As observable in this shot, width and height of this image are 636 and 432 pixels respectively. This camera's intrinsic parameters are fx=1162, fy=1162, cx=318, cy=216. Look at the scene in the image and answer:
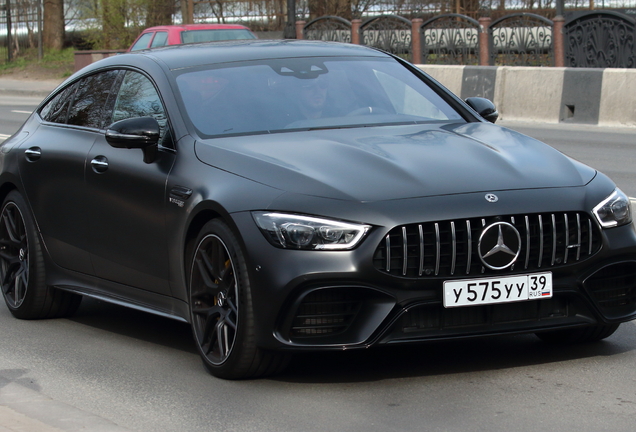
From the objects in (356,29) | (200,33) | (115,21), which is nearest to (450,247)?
(200,33)

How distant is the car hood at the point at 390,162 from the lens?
193 inches

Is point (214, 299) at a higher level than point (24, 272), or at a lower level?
higher

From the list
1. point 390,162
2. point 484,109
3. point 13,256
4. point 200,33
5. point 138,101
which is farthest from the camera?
point 200,33

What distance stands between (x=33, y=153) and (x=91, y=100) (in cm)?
48

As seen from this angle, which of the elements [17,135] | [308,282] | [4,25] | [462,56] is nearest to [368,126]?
[308,282]

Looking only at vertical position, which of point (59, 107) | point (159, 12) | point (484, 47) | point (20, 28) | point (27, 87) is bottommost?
point (27, 87)

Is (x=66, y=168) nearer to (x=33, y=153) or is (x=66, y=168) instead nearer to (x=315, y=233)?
(x=33, y=153)

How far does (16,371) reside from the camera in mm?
5562

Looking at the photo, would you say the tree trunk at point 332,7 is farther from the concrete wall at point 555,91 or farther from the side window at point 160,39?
the concrete wall at point 555,91

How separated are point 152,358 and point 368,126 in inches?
62.9

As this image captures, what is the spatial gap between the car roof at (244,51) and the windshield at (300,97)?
0.09 metres

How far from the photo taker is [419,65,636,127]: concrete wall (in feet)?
58.1

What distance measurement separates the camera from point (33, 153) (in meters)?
6.89

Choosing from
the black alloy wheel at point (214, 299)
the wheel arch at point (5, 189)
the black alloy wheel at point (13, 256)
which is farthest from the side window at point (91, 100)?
the black alloy wheel at point (214, 299)
